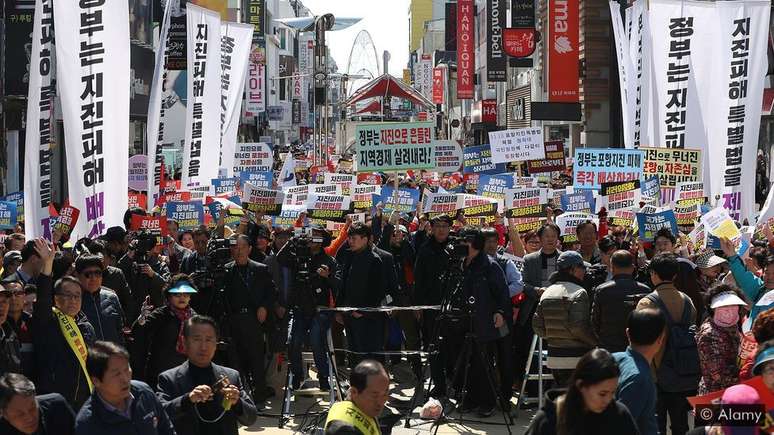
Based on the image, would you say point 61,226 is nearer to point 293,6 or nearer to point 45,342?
point 45,342

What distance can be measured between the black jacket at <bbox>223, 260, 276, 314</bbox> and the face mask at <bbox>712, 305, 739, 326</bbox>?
4.96 m

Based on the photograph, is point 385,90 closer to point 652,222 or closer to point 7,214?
point 7,214

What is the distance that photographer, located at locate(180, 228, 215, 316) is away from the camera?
10555 mm

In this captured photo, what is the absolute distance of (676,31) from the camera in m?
17.1

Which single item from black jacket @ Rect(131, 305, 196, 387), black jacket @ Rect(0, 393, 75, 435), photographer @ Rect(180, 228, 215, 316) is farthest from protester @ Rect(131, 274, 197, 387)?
black jacket @ Rect(0, 393, 75, 435)

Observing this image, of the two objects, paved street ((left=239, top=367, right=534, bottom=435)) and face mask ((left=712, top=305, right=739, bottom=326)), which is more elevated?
face mask ((left=712, top=305, right=739, bottom=326))

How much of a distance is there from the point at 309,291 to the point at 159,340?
3.67 meters

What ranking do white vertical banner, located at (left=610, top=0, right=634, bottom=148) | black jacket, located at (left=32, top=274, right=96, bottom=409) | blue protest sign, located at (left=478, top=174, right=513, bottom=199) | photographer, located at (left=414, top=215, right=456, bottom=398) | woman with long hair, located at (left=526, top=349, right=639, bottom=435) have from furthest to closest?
white vertical banner, located at (left=610, top=0, right=634, bottom=148) → blue protest sign, located at (left=478, top=174, right=513, bottom=199) → photographer, located at (left=414, top=215, right=456, bottom=398) → black jacket, located at (left=32, top=274, right=96, bottom=409) → woman with long hair, located at (left=526, top=349, right=639, bottom=435)

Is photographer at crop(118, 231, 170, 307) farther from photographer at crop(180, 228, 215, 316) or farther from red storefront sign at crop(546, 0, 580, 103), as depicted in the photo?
red storefront sign at crop(546, 0, 580, 103)

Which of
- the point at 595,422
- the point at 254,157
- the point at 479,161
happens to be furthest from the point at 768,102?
the point at 595,422

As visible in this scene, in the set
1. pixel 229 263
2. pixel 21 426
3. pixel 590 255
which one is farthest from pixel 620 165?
pixel 21 426

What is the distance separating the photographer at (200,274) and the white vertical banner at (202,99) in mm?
9079

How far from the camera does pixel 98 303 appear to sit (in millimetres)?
8445

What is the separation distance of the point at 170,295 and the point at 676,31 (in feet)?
35.4
